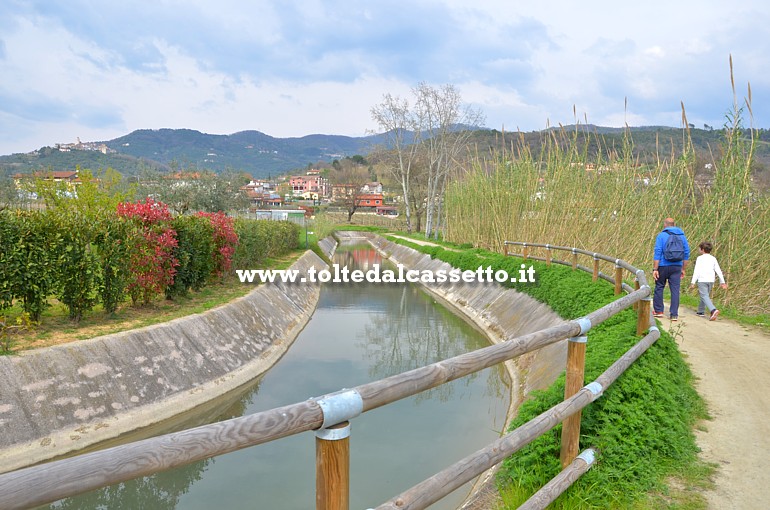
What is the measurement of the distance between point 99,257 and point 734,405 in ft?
29.5

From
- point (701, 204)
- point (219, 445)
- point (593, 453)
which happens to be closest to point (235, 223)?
point (701, 204)

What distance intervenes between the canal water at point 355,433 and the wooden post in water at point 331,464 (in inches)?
172

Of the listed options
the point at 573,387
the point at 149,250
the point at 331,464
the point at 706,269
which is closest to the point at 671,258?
the point at 706,269

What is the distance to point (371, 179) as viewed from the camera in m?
127

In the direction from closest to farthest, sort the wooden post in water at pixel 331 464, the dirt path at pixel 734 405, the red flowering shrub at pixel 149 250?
the wooden post in water at pixel 331 464, the dirt path at pixel 734 405, the red flowering shrub at pixel 149 250

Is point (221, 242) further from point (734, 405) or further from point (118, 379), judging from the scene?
point (734, 405)

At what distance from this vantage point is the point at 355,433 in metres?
7.75

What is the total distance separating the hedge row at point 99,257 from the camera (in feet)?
24.6

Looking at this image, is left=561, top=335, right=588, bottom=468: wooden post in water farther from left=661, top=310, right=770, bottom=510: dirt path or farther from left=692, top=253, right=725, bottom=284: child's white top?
left=692, top=253, right=725, bottom=284: child's white top

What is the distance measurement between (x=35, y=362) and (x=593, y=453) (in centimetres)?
650

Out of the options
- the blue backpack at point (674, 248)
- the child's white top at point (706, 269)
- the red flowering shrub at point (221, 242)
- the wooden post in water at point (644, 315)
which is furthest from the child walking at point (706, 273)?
the red flowering shrub at point (221, 242)

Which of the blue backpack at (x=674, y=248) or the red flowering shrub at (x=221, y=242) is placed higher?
the blue backpack at (x=674, y=248)


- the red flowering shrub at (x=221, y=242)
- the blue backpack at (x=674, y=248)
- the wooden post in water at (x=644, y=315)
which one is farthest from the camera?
the red flowering shrub at (x=221, y=242)

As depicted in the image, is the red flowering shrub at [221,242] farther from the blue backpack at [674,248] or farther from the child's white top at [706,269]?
the child's white top at [706,269]
